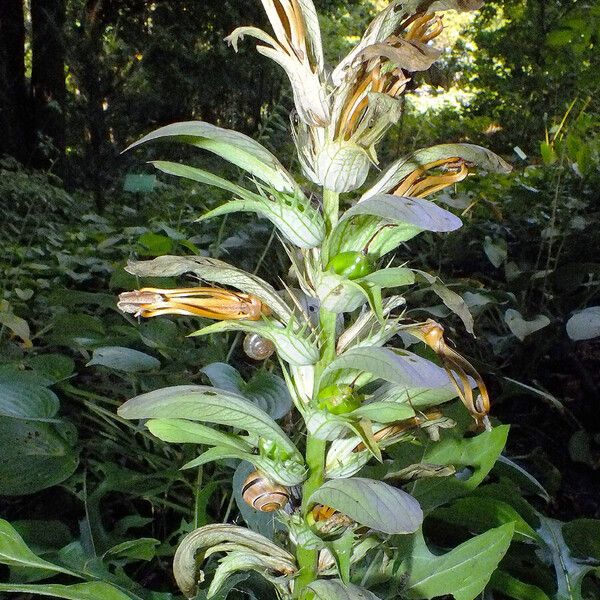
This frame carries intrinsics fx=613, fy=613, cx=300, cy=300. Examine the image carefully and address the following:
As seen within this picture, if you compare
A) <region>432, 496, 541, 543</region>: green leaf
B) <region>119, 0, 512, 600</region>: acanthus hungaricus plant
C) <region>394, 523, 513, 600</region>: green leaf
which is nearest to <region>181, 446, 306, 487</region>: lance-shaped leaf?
<region>119, 0, 512, 600</region>: acanthus hungaricus plant

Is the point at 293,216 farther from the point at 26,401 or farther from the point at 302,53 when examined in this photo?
the point at 26,401

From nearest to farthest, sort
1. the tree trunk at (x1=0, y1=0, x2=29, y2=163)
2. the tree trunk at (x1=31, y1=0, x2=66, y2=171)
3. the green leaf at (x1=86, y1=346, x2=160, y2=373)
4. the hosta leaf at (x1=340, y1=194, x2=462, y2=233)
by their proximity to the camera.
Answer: the hosta leaf at (x1=340, y1=194, x2=462, y2=233)
the green leaf at (x1=86, y1=346, x2=160, y2=373)
the tree trunk at (x1=31, y1=0, x2=66, y2=171)
the tree trunk at (x1=0, y1=0, x2=29, y2=163)

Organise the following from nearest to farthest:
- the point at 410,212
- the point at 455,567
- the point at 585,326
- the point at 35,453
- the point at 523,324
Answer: the point at 410,212 → the point at 455,567 → the point at 35,453 → the point at 585,326 → the point at 523,324

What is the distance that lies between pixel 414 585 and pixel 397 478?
0.54ft

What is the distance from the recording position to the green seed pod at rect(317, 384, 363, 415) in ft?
1.74

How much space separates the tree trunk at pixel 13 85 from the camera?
5.30 metres

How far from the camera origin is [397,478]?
628 mm

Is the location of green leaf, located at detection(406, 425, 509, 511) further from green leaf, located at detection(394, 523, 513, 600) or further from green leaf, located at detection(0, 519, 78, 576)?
green leaf, located at detection(0, 519, 78, 576)

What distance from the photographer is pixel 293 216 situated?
0.51m

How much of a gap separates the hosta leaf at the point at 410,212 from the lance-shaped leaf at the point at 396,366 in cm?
10

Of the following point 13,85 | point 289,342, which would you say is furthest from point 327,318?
point 13,85

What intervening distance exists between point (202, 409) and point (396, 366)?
163 millimetres

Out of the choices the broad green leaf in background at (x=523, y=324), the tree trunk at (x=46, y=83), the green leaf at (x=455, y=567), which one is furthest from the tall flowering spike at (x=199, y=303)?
the tree trunk at (x=46, y=83)

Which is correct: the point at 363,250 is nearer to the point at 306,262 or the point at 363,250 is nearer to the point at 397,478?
the point at 306,262
